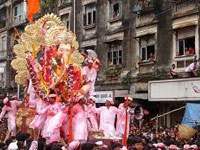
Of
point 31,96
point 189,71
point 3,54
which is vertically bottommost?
point 31,96

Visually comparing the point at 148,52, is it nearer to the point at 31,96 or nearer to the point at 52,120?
the point at 31,96

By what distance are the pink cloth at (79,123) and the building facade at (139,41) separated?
324 inches

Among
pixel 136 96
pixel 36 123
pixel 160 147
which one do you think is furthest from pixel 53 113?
pixel 136 96

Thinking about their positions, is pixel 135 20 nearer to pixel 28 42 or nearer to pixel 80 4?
pixel 80 4

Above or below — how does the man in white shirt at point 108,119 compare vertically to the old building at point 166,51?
below

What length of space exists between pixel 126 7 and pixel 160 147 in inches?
623

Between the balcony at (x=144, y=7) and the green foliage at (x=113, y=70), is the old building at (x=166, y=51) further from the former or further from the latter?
the green foliage at (x=113, y=70)

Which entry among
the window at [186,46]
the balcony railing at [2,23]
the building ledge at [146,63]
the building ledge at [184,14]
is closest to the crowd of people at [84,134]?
the window at [186,46]

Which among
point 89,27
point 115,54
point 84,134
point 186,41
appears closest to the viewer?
point 84,134

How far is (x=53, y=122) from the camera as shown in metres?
12.5

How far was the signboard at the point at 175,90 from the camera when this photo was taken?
19756 mm

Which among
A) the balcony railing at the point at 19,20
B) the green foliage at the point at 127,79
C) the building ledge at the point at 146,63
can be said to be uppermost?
the balcony railing at the point at 19,20


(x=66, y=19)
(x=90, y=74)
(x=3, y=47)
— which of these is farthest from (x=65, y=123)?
(x=3, y=47)

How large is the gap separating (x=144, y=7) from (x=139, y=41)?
5.58 feet
